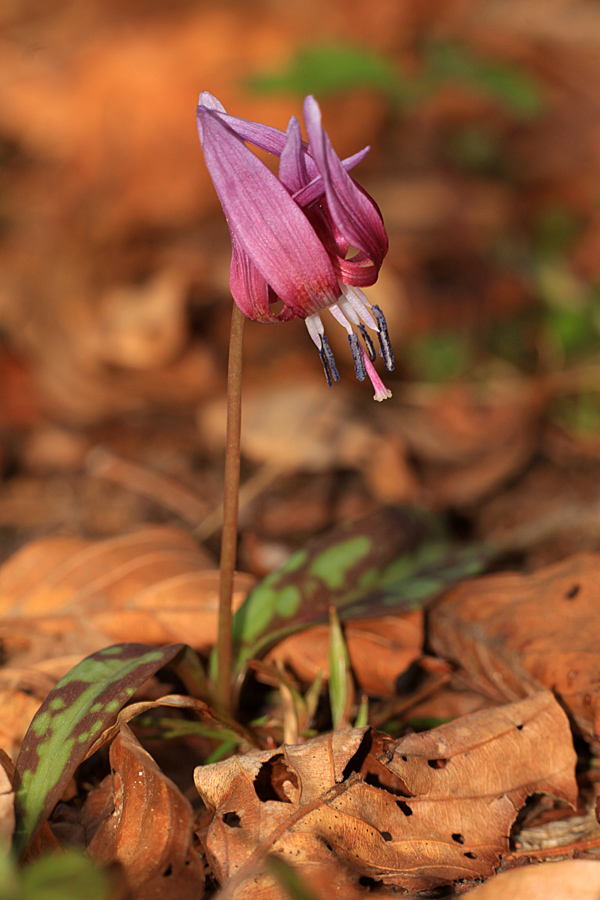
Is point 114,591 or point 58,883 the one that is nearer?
point 58,883

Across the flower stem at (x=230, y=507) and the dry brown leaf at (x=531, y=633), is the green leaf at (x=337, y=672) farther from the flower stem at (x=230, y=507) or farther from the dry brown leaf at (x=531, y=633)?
the dry brown leaf at (x=531, y=633)

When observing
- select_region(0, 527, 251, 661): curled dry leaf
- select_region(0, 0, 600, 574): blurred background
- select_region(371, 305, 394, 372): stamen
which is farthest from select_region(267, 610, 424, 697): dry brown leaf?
select_region(371, 305, 394, 372): stamen

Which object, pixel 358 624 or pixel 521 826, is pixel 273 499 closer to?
pixel 358 624

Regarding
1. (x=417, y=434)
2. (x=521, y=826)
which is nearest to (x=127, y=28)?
(x=417, y=434)

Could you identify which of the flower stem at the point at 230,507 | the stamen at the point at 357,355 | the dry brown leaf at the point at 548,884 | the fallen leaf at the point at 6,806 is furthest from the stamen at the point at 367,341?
the fallen leaf at the point at 6,806

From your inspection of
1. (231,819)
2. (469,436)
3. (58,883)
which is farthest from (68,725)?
(469,436)

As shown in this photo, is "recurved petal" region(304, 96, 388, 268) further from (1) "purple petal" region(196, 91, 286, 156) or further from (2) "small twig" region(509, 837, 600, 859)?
(2) "small twig" region(509, 837, 600, 859)

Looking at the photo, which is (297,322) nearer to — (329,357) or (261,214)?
(329,357)
